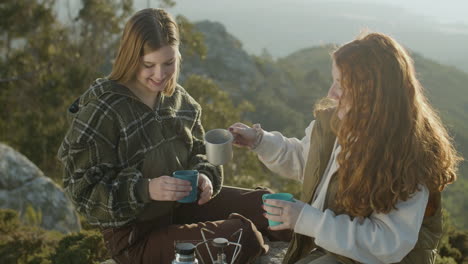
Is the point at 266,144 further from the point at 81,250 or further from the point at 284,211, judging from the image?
the point at 81,250

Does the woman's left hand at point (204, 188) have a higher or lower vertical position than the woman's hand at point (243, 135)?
lower

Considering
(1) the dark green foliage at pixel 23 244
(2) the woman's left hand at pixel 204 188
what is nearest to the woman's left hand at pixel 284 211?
(2) the woman's left hand at pixel 204 188

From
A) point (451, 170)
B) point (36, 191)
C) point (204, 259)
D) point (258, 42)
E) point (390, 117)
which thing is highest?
point (390, 117)

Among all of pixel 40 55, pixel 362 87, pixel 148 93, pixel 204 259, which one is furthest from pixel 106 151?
pixel 40 55

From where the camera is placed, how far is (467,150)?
1036 inches

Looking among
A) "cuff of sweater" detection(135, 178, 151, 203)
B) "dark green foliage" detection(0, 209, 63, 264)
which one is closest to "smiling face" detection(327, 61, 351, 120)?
"cuff of sweater" detection(135, 178, 151, 203)

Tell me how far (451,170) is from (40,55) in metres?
15.3

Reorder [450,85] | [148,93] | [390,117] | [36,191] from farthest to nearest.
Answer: [450,85], [36,191], [148,93], [390,117]

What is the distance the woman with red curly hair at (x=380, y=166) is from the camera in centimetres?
245

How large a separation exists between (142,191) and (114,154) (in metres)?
0.27

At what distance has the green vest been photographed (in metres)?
2.62

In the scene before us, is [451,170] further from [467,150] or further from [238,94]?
[238,94]

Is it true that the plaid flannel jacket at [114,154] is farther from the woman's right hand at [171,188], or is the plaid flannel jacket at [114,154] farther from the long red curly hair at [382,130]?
the long red curly hair at [382,130]

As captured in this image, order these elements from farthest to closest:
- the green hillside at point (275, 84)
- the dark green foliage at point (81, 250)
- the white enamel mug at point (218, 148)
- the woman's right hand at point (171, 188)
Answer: the green hillside at point (275, 84), the dark green foliage at point (81, 250), the white enamel mug at point (218, 148), the woman's right hand at point (171, 188)
